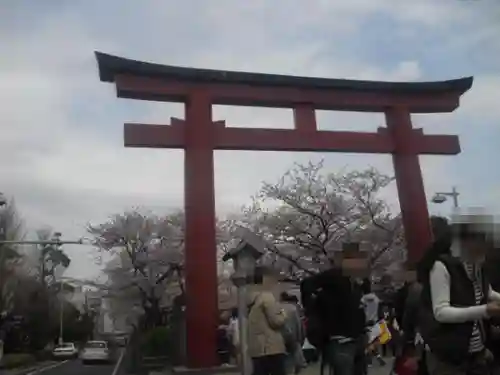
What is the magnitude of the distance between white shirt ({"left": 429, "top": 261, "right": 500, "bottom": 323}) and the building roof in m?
7.72

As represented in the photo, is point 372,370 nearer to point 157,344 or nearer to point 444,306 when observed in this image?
point 157,344

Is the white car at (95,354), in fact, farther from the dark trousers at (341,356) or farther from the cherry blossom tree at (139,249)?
the dark trousers at (341,356)

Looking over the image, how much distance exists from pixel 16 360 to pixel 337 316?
15.4 metres

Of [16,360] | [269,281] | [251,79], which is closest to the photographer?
[269,281]

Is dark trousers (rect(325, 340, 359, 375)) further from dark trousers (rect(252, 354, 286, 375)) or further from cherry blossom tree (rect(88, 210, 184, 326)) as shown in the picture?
cherry blossom tree (rect(88, 210, 184, 326))

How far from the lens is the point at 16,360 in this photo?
1536 cm

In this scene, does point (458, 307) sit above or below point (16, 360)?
above

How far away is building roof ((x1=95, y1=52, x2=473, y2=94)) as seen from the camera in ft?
28.3

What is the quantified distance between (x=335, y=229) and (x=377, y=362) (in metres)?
9.15

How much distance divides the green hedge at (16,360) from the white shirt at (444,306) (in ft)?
48.7

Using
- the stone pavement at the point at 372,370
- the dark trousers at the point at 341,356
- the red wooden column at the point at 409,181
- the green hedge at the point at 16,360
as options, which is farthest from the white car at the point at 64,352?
the dark trousers at the point at 341,356

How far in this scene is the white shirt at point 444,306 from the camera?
1.59 metres

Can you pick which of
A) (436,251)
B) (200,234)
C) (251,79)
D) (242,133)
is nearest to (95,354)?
(200,234)

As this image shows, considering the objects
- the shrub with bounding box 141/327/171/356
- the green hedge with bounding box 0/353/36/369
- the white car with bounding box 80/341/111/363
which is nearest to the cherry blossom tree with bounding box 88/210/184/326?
the white car with bounding box 80/341/111/363
